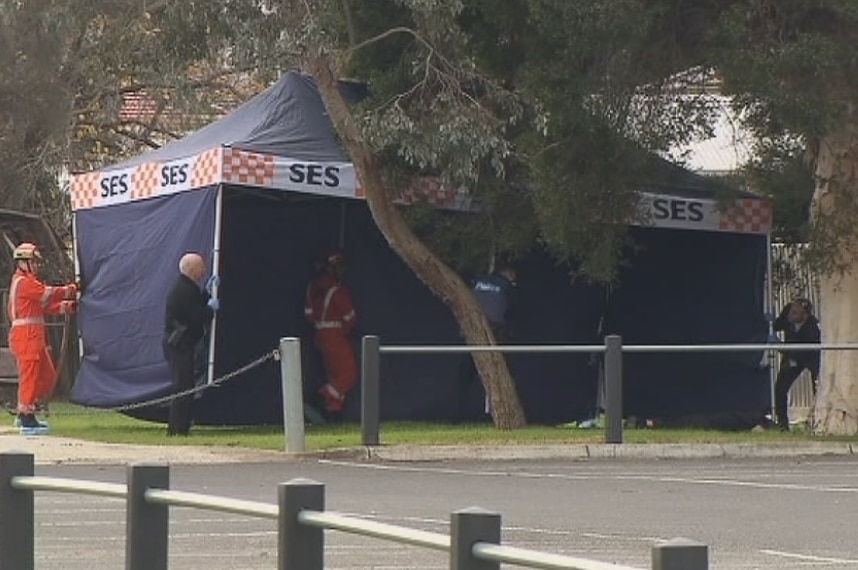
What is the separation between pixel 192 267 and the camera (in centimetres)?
2134

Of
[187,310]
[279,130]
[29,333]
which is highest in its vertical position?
[279,130]

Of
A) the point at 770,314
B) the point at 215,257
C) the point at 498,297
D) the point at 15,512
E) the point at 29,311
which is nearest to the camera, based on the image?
the point at 15,512

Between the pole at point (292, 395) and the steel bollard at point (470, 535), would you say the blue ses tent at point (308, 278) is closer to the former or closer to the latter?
the pole at point (292, 395)

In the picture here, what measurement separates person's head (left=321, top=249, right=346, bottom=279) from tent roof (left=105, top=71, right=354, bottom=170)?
4.50ft

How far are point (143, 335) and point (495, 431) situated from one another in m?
4.00

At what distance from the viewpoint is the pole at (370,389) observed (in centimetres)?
1923

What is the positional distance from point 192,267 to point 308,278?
2.76 meters

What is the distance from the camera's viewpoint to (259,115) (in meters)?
23.0

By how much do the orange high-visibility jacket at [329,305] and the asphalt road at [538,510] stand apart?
4.91 m

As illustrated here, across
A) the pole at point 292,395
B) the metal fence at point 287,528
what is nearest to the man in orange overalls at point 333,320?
the pole at point 292,395

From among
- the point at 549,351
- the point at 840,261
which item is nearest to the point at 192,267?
the point at 549,351

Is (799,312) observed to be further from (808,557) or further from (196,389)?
(808,557)

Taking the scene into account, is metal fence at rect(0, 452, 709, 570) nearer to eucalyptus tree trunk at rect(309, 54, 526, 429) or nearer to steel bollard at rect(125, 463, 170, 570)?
steel bollard at rect(125, 463, 170, 570)

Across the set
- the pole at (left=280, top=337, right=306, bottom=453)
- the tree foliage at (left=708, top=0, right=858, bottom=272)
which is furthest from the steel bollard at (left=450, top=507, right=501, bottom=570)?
the tree foliage at (left=708, top=0, right=858, bottom=272)
